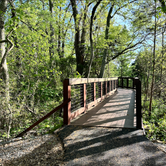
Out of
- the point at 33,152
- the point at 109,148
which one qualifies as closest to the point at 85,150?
the point at 109,148

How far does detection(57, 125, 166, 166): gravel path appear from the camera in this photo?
2.06m

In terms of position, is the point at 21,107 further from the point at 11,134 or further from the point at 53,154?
the point at 53,154

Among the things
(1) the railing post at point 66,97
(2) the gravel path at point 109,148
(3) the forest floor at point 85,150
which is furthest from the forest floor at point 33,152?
(1) the railing post at point 66,97

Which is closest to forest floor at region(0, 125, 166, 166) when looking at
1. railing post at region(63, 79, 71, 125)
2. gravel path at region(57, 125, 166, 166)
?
gravel path at region(57, 125, 166, 166)

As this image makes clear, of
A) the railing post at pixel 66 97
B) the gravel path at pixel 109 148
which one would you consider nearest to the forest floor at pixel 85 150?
the gravel path at pixel 109 148

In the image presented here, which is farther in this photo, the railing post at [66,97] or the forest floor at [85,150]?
the railing post at [66,97]

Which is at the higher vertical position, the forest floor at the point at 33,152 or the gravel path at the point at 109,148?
the gravel path at the point at 109,148

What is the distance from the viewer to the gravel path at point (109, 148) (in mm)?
2059

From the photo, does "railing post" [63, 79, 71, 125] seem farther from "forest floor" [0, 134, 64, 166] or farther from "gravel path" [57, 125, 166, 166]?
"forest floor" [0, 134, 64, 166]

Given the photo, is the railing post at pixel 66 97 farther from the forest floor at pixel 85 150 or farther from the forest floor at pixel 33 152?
the forest floor at pixel 33 152

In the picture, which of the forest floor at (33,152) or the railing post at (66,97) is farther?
the railing post at (66,97)

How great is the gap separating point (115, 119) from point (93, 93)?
186 centimetres

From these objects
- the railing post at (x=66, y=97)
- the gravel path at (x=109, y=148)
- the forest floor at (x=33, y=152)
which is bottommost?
the forest floor at (x=33, y=152)

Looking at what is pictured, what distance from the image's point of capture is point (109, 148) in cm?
242
